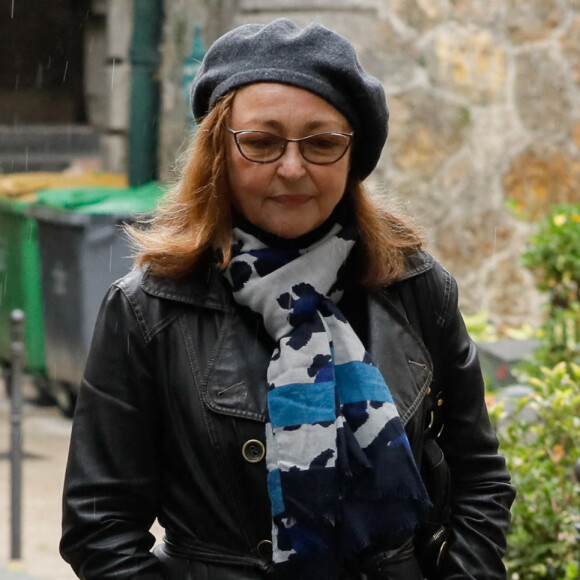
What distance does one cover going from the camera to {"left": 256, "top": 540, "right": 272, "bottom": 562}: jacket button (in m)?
2.12

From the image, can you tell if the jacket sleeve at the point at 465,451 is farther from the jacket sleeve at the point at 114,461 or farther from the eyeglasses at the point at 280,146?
the jacket sleeve at the point at 114,461

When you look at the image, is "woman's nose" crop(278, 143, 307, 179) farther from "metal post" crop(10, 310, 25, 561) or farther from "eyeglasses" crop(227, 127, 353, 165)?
"metal post" crop(10, 310, 25, 561)

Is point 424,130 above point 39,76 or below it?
above

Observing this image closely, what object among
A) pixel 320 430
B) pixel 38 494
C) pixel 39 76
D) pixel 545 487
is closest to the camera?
pixel 320 430

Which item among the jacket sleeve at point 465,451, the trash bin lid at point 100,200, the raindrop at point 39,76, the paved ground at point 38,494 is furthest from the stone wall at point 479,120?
the raindrop at point 39,76

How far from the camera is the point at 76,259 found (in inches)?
304

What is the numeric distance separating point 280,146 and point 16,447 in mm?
3584

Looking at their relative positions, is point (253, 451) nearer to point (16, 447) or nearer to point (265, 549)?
point (265, 549)

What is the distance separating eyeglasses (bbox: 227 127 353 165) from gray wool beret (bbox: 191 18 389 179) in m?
0.06

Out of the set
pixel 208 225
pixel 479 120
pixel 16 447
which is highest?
pixel 208 225

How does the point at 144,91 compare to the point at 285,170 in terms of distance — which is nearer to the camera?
the point at 285,170

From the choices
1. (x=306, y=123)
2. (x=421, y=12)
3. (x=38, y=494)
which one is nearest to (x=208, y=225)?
(x=306, y=123)

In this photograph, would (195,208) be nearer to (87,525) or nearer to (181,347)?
(181,347)

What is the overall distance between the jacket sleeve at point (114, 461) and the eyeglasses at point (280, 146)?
1.19 ft
